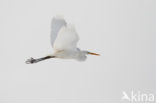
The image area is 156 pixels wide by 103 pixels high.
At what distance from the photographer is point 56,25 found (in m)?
16.5

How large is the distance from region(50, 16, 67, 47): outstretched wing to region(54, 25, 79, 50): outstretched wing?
213 mm

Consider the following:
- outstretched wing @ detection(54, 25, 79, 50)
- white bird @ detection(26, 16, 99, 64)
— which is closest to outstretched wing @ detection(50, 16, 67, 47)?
white bird @ detection(26, 16, 99, 64)

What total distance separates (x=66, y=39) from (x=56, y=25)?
68 centimetres

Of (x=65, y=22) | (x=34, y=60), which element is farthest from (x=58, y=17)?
(x=34, y=60)

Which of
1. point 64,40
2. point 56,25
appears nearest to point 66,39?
point 64,40

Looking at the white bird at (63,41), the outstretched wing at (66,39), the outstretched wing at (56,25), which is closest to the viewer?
the outstretched wing at (66,39)

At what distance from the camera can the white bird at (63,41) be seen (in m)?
15.8

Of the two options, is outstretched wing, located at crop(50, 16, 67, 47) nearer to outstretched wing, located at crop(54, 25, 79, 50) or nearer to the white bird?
the white bird

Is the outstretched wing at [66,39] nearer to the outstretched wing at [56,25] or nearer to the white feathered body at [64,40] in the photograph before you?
the white feathered body at [64,40]

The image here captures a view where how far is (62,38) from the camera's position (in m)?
16.0

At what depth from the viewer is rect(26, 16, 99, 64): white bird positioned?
15.8m

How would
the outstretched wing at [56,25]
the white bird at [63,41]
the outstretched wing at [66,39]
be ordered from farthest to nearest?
1. the outstretched wing at [56,25]
2. the white bird at [63,41]
3. the outstretched wing at [66,39]

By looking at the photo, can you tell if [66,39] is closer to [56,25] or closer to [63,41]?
[63,41]

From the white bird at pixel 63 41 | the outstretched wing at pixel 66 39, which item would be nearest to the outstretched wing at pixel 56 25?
the white bird at pixel 63 41
